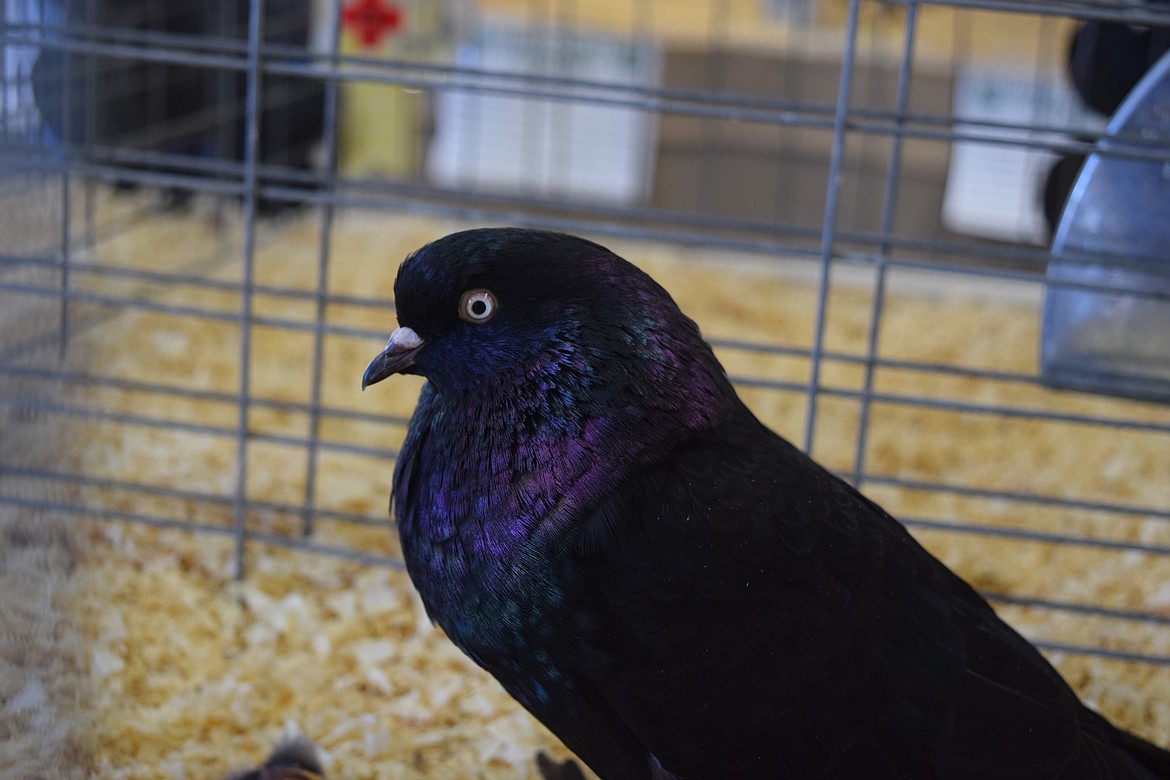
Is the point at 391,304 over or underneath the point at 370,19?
underneath

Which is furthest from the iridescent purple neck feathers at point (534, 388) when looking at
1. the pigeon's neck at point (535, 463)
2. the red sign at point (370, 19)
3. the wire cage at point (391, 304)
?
the red sign at point (370, 19)

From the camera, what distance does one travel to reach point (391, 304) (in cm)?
214

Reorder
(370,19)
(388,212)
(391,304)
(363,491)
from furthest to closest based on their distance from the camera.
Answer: (370,19), (388,212), (363,491), (391,304)

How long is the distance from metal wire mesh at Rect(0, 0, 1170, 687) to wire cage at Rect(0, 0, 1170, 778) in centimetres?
2

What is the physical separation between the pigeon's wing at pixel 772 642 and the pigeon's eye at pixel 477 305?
1.01 ft

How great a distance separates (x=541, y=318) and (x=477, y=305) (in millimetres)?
91

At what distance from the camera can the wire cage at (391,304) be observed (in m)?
2.16

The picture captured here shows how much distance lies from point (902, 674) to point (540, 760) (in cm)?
75

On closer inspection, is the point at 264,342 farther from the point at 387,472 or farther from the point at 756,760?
the point at 756,760

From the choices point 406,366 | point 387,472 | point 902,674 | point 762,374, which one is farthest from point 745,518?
point 762,374

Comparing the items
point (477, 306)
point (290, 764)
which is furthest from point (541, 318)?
point (290, 764)

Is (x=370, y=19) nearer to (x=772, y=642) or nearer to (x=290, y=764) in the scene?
(x=290, y=764)

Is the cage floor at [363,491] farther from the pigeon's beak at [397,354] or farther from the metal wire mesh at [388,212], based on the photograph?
the pigeon's beak at [397,354]

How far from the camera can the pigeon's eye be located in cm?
161
